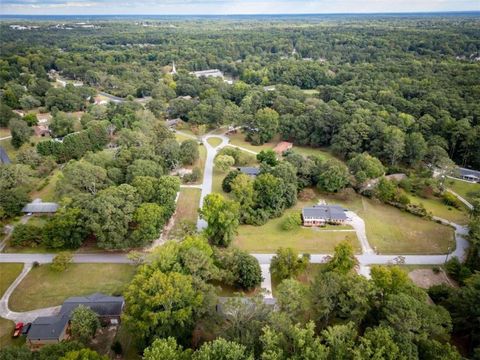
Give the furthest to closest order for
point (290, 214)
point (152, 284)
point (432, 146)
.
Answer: point (432, 146)
point (290, 214)
point (152, 284)

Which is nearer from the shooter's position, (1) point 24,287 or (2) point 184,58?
(1) point 24,287

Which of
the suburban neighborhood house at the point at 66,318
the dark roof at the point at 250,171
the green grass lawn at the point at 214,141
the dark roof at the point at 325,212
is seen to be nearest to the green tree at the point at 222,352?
the suburban neighborhood house at the point at 66,318

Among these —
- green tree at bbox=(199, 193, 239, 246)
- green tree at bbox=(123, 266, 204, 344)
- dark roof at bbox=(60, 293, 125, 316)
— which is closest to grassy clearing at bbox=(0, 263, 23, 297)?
dark roof at bbox=(60, 293, 125, 316)

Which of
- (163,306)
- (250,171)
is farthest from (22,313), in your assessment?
(250,171)

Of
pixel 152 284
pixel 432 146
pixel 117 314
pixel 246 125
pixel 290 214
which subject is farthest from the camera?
pixel 246 125

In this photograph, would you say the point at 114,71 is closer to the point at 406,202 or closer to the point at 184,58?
the point at 184,58

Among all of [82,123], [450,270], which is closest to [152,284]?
[450,270]

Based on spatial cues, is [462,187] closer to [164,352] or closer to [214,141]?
[214,141]
